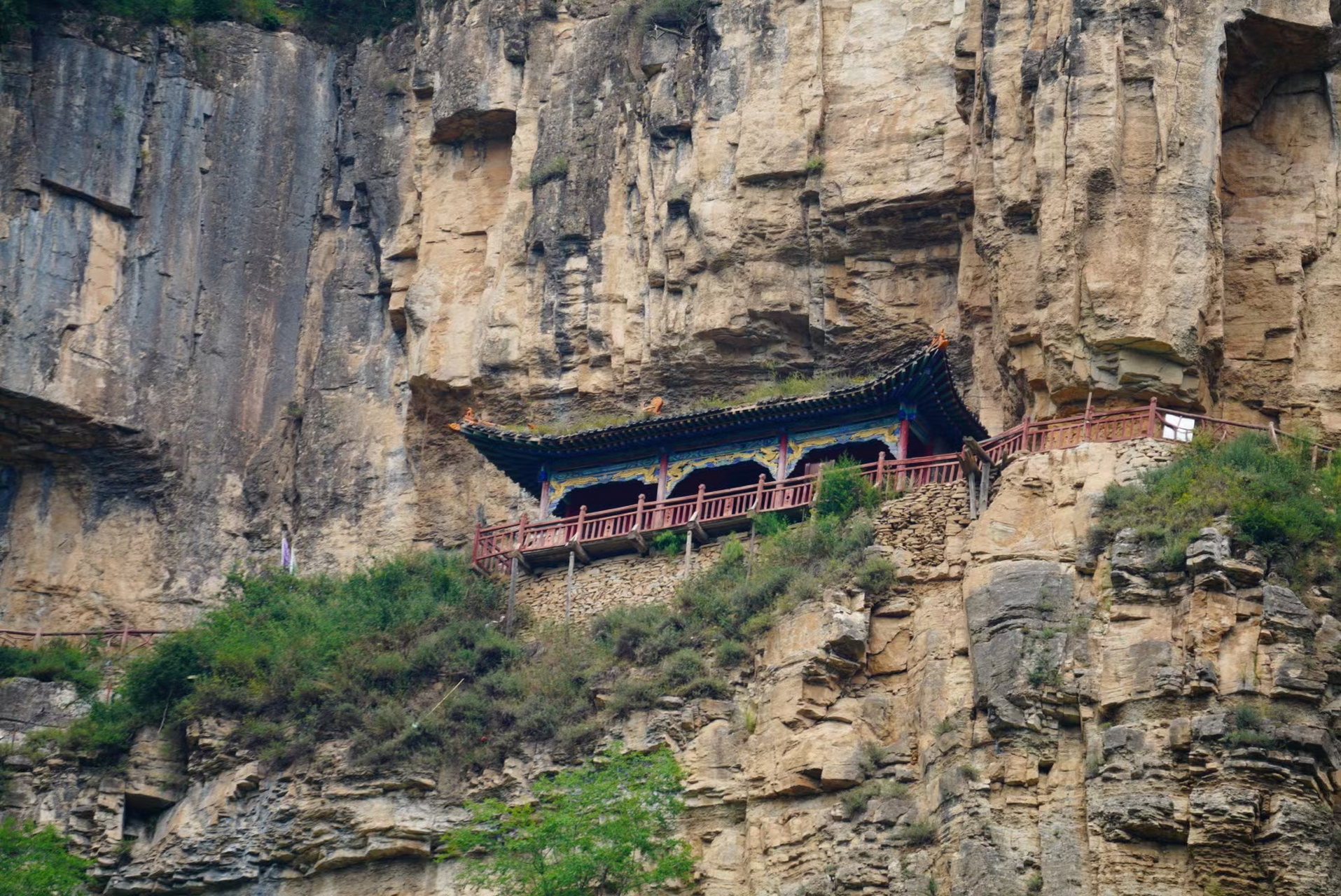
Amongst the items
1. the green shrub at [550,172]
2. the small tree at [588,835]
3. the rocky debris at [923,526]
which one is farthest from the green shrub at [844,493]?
the green shrub at [550,172]

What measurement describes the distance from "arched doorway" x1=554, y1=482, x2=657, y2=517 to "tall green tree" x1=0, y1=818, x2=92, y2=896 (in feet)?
26.6

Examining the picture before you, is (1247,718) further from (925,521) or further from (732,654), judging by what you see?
(732,654)

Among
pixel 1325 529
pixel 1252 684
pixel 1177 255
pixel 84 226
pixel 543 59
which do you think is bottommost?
pixel 1252 684

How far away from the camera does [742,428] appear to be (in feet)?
114

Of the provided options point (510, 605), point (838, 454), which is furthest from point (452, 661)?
point (838, 454)

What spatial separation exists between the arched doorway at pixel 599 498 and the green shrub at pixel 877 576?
229 inches

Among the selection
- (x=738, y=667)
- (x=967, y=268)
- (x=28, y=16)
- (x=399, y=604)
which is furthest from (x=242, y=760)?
(x=28, y=16)

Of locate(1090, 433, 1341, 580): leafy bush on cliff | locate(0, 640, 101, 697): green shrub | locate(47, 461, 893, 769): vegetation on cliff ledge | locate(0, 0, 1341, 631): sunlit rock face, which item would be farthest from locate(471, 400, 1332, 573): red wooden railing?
locate(0, 640, 101, 697): green shrub

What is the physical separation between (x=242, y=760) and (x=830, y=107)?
41.2 ft

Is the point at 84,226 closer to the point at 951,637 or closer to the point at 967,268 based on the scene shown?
the point at 967,268

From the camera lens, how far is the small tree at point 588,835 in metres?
27.9

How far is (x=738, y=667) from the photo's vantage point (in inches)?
1208

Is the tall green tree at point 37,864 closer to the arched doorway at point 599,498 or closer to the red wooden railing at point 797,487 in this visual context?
the red wooden railing at point 797,487

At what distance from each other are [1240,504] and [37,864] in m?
14.6
